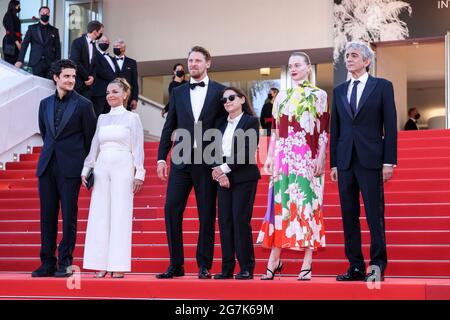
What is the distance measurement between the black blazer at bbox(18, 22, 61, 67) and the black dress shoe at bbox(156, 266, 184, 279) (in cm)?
704

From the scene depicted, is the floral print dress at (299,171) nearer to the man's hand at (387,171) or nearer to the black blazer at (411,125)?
the man's hand at (387,171)

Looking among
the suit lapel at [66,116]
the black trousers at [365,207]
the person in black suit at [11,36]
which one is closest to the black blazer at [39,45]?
the person in black suit at [11,36]

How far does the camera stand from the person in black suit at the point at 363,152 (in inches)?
241

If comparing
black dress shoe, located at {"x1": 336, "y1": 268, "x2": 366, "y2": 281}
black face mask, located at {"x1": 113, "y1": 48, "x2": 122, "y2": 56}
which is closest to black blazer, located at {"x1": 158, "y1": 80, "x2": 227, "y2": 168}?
black dress shoe, located at {"x1": 336, "y1": 268, "x2": 366, "y2": 281}

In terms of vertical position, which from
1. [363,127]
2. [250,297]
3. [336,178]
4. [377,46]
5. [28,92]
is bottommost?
[250,297]

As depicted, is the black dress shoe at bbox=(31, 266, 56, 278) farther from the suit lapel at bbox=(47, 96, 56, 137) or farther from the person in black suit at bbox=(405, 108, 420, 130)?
the person in black suit at bbox=(405, 108, 420, 130)

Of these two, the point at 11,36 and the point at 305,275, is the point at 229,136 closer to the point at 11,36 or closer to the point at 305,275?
the point at 305,275

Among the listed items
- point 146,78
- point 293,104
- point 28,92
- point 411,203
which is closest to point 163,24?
point 146,78

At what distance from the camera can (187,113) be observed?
6.68 meters

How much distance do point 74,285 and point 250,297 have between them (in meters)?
1.40

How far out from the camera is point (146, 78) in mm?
19328

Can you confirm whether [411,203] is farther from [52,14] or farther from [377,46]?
[52,14]

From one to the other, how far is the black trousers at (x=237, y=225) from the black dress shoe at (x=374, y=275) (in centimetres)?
97

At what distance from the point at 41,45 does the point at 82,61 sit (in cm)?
164
